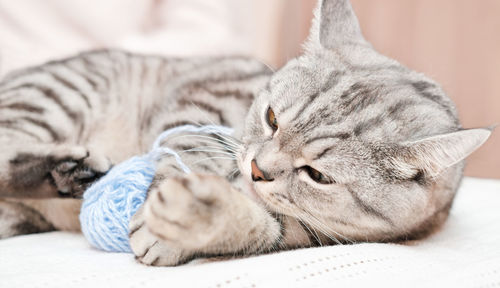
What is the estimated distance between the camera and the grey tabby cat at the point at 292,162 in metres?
0.95

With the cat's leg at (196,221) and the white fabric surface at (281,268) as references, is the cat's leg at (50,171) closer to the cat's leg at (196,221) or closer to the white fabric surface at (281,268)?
the white fabric surface at (281,268)

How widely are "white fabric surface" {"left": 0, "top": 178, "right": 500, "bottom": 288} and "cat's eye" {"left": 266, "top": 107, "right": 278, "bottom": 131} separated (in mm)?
367

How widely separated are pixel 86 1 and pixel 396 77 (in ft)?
5.63

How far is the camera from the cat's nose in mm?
1119

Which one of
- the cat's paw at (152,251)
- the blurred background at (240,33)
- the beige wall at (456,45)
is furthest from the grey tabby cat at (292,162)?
the beige wall at (456,45)

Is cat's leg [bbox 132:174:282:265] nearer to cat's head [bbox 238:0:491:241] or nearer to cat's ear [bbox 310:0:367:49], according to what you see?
cat's head [bbox 238:0:491:241]

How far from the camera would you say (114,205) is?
→ 1.09 m

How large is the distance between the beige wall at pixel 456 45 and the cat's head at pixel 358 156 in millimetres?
1427

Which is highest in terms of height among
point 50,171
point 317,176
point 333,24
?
point 333,24

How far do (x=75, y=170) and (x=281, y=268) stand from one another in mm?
645

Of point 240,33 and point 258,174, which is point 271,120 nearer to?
point 258,174

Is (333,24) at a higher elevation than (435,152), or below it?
higher

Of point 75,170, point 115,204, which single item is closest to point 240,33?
point 75,170

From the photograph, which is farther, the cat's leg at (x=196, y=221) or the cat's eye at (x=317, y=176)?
the cat's eye at (x=317, y=176)
